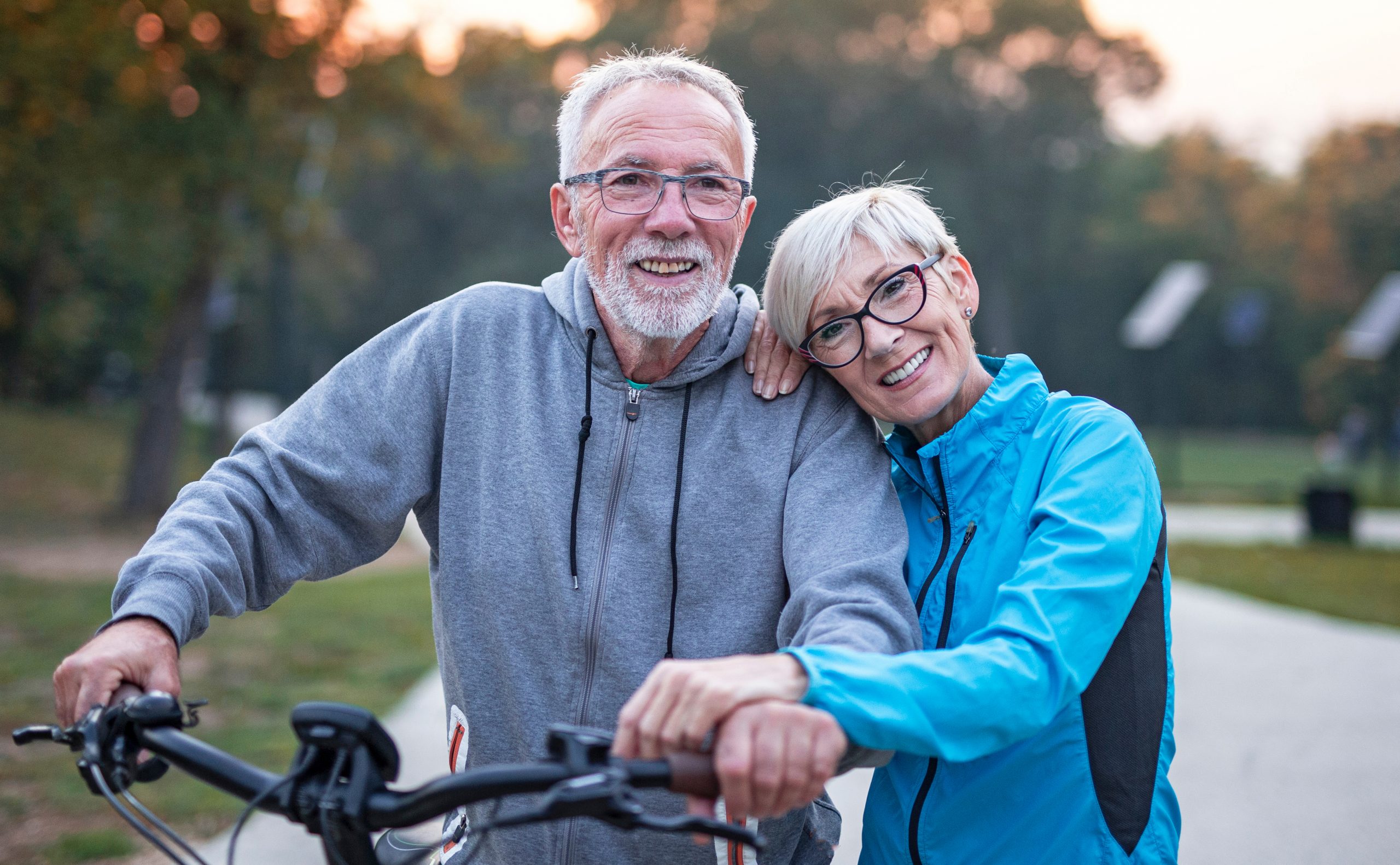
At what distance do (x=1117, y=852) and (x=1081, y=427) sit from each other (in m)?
0.68

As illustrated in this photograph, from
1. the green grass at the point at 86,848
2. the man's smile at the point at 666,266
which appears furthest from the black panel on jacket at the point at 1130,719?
the green grass at the point at 86,848

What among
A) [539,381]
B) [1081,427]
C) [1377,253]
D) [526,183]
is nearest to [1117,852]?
[1081,427]

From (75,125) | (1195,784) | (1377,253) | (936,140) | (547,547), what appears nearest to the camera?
(547,547)

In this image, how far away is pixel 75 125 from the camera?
1276 cm

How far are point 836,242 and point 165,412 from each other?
1423 cm

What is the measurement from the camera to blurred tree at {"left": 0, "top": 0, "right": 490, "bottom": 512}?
467 inches

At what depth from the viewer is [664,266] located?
2268mm

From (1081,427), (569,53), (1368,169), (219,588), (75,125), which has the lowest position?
(219,588)

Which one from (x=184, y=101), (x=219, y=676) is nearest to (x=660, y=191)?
(x=219, y=676)

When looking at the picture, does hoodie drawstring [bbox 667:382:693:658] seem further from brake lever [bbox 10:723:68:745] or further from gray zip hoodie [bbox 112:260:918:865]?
brake lever [bbox 10:723:68:745]

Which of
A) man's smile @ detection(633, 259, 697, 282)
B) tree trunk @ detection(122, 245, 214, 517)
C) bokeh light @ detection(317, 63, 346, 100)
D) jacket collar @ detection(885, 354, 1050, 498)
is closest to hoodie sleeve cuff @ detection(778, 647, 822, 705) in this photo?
jacket collar @ detection(885, 354, 1050, 498)

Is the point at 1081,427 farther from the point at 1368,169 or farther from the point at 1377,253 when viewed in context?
the point at 1368,169

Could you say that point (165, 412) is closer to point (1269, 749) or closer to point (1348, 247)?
point (1269, 749)

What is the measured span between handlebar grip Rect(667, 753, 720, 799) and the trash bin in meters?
14.0
